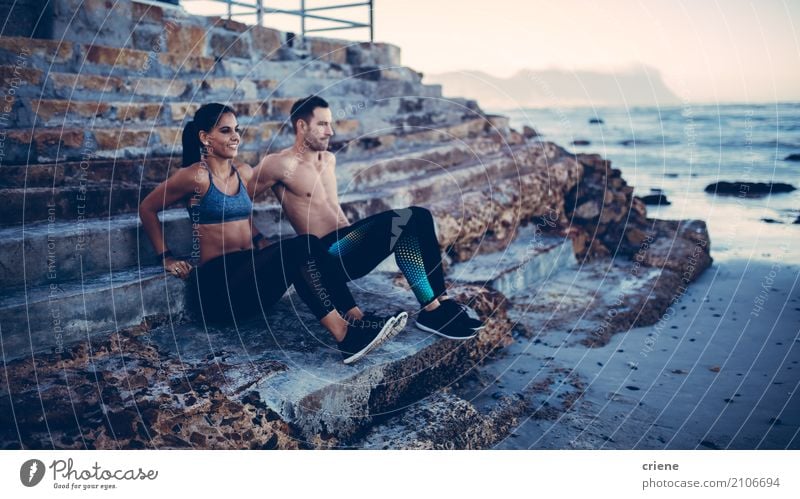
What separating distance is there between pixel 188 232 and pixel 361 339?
104 centimetres

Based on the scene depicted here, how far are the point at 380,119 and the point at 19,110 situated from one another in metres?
2.70

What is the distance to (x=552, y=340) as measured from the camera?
363 centimetres

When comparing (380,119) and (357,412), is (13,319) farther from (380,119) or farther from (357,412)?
(380,119)

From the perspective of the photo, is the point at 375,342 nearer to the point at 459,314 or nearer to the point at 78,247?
the point at 459,314

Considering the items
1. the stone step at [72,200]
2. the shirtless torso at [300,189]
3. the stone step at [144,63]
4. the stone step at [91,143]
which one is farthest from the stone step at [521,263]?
the stone step at [144,63]

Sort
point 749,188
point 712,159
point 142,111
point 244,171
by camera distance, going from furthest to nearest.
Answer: point 712,159 < point 749,188 < point 142,111 < point 244,171

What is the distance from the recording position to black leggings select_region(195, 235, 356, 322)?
2.51m

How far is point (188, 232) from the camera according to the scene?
9.62ft

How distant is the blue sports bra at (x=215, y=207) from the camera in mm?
2660

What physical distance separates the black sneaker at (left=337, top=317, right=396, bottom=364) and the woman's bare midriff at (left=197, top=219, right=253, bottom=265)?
64 cm

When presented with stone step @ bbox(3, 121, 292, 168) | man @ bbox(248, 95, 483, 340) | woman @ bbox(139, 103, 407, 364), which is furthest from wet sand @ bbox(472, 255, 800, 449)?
stone step @ bbox(3, 121, 292, 168)

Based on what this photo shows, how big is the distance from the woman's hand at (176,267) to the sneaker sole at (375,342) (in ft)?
2.59

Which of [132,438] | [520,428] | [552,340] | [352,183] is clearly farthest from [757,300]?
[132,438]

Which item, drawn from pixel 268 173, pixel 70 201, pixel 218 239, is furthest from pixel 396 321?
pixel 70 201
